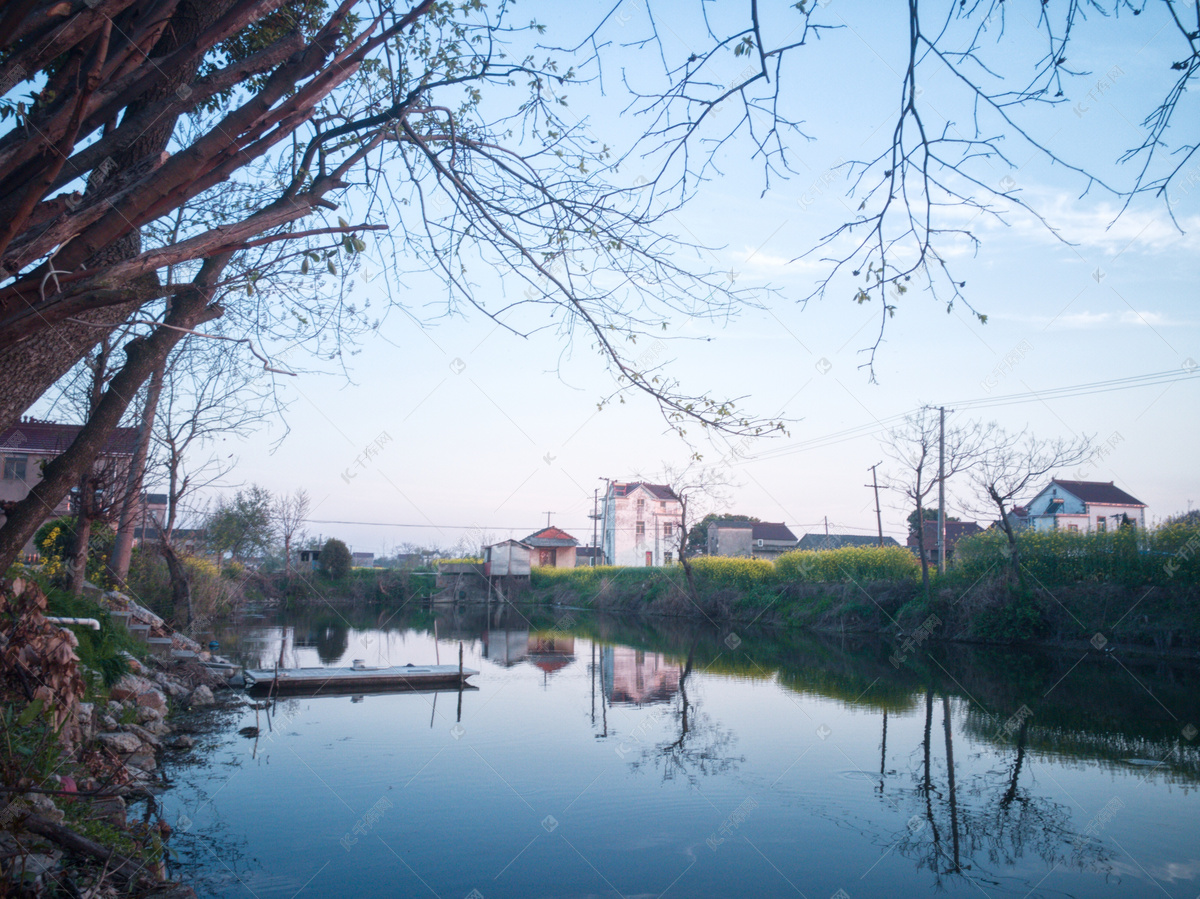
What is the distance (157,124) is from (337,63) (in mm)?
850

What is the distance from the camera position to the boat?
13562 mm

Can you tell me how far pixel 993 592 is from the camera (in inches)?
843

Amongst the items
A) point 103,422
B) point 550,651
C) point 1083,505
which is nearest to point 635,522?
point 1083,505

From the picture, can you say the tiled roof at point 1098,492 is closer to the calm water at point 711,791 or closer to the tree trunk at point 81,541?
the calm water at point 711,791

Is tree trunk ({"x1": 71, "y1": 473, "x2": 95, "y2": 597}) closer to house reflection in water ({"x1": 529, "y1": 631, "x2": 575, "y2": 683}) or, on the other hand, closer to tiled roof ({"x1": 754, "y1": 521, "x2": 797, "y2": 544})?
house reflection in water ({"x1": 529, "y1": 631, "x2": 575, "y2": 683})

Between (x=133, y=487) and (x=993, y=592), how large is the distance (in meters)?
20.3

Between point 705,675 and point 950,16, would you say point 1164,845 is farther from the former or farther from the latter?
point 705,675

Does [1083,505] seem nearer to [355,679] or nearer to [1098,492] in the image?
[1098,492]

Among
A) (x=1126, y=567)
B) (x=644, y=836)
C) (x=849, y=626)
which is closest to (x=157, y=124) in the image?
(x=644, y=836)

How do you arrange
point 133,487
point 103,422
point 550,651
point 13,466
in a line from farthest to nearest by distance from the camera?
point 13,466, point 550,651, point 133,487, point 103,422

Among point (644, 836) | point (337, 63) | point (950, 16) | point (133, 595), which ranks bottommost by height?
point (644, 836)

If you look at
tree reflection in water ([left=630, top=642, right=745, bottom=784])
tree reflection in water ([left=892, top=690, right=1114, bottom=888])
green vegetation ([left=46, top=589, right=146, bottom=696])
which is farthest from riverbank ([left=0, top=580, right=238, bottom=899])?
tree reflection in water ([left=892, top=690, right=1114, bottom=888])

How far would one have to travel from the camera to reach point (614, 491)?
51.4 metres

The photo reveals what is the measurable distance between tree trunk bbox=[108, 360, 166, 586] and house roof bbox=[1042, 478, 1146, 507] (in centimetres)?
4376
